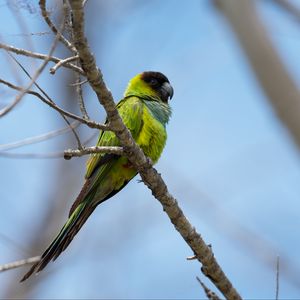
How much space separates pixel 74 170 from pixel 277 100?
333cm

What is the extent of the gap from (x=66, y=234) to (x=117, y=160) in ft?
2.26

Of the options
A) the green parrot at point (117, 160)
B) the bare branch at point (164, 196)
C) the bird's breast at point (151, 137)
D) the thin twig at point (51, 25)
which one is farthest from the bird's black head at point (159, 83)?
the thin twig at point (51, 25)

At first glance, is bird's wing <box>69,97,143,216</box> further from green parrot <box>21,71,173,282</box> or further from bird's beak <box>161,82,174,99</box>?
bird's beak <box>161,82,174,99</box>

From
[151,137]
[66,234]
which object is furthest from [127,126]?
[66,234]

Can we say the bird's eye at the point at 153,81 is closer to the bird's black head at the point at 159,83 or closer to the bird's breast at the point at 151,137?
the bird's black head at the point at 159,83

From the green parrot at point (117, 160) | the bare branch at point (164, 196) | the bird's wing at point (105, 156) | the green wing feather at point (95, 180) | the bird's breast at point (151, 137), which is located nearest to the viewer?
the bare branch at point (164, 196)

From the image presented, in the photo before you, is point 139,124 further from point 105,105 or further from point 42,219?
point 42,219

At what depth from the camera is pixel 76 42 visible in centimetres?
279

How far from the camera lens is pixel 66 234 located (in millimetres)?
4184

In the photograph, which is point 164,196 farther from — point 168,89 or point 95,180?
point 168,89

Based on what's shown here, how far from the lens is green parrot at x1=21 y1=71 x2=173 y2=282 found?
4.25m

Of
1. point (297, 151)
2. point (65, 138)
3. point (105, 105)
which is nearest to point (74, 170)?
point (65, 138)

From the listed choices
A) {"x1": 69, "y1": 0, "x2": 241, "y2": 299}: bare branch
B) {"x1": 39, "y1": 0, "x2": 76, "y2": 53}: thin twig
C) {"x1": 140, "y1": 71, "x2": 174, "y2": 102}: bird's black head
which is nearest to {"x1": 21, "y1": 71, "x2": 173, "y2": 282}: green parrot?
{"x1": 140, "y1": 71, "x2": 174, "y2": 102}: bird's black head

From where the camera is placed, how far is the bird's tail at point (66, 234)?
391 cm
